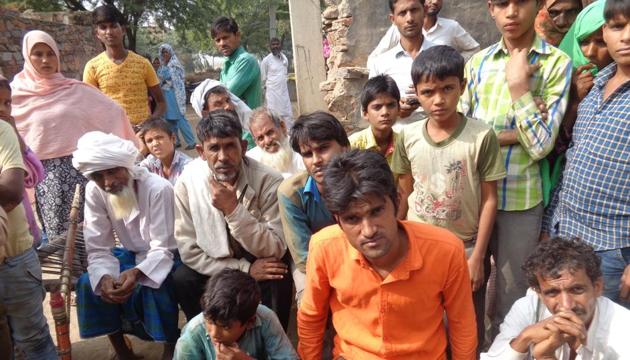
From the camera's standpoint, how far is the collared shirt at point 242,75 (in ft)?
14.9


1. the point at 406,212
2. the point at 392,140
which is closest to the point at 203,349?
the point at 406,212

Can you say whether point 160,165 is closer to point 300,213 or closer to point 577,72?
point 300,213

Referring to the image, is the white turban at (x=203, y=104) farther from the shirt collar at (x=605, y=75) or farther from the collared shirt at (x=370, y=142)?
the shirt collar at (x=605, y=75)

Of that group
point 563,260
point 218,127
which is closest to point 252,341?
point 218,127

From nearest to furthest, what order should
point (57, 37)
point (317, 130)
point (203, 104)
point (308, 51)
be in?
1. point (317, 130)
2. point (203, 104)
3. point (308, 51)
4. point (57, 37)

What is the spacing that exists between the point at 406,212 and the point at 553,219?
2.29 feet

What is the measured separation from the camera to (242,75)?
15.0ft

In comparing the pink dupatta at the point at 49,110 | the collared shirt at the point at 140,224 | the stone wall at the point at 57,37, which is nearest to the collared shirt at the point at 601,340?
the collared shirt at the point at 140,224

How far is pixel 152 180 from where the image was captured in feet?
9.84

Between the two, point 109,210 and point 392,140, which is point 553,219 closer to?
point 392,140

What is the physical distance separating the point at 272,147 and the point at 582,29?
208 cm

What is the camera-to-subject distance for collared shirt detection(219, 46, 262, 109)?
14.9 ft

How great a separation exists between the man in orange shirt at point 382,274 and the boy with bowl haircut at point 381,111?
2.96 feet

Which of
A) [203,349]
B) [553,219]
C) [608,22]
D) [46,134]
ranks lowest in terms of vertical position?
[203,349]
